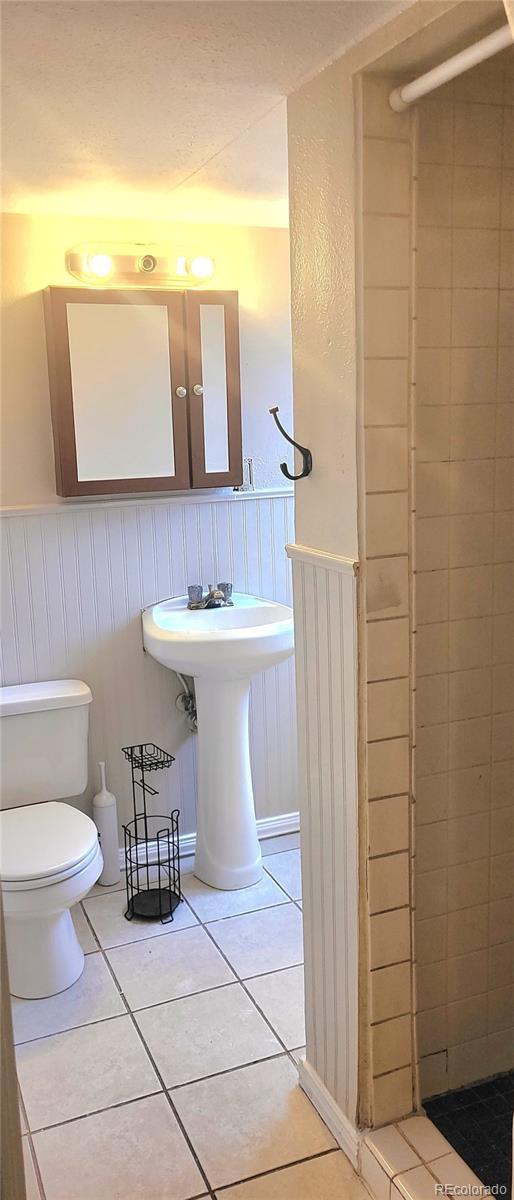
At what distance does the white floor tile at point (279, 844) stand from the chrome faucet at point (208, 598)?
89cm

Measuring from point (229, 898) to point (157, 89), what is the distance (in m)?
2.27

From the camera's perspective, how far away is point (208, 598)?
10.0 ft

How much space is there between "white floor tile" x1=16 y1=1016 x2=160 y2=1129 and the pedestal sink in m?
0.72

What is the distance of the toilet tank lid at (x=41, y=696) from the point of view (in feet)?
9.03

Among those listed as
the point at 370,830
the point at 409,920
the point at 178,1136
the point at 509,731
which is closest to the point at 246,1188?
the point at 178,1136

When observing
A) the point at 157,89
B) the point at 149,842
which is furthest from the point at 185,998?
the point at 157,89

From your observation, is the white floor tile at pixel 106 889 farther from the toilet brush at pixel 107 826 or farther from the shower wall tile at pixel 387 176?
the shower wall tile at pixel 387 176

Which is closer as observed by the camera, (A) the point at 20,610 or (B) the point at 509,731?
(B) the point at 509,731

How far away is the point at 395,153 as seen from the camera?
1.60 meters

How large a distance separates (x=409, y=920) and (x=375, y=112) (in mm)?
1485

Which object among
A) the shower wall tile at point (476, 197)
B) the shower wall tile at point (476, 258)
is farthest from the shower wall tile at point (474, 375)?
the shower wall tile at point (476, 197)

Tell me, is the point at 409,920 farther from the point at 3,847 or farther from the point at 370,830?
the point at 3,847

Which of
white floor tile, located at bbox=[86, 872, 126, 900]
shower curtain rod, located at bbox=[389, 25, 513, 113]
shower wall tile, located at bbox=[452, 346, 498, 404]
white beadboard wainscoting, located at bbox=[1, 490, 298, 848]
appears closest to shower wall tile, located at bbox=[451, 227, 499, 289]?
shower wall tile, located at bbox=[452, 346, 498, 404]

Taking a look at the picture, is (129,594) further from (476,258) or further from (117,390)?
(476,258)
